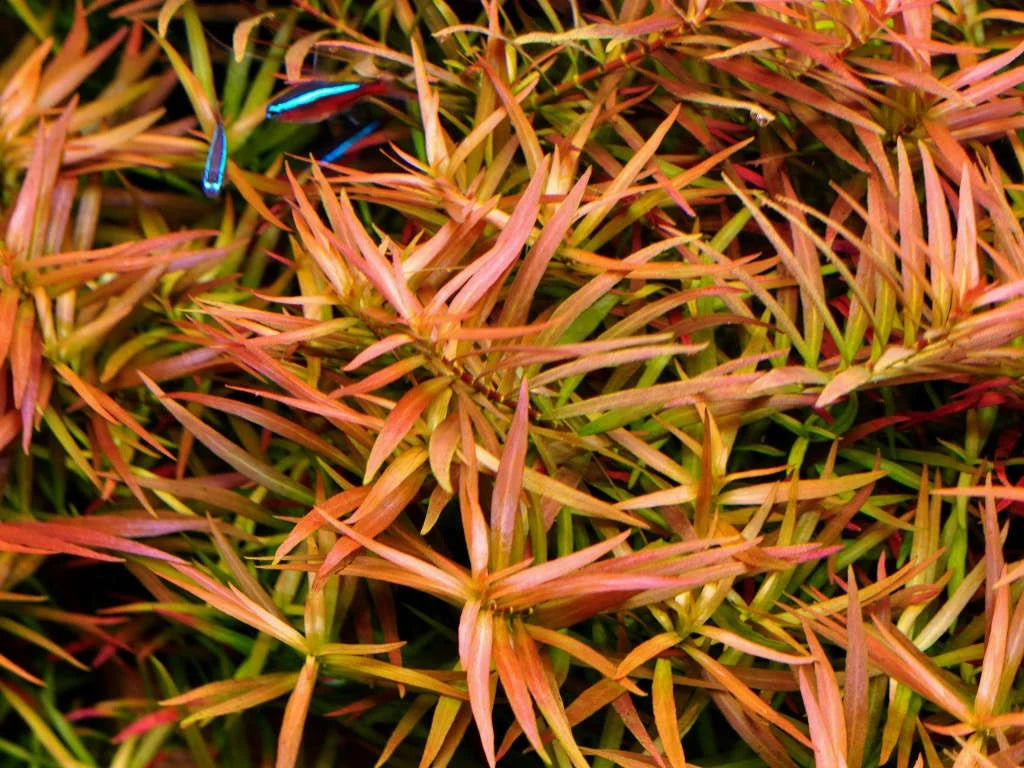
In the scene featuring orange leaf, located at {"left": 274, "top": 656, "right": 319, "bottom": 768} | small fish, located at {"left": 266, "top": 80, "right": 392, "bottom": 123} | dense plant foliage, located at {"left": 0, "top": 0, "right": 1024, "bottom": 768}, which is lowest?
orange leaf, located at {"left": 274, "top": 656, "right": 319, "bottom": 768}

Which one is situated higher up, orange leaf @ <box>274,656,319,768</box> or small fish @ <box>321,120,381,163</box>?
small fish @ <box>321,120,381,163</box>

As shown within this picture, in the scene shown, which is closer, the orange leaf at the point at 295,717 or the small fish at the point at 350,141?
the orange leaf at the point at 295,717

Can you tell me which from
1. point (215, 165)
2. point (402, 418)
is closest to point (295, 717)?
point (402, 418)

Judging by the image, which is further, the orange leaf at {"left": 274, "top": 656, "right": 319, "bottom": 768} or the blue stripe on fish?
the blue stripe on fish

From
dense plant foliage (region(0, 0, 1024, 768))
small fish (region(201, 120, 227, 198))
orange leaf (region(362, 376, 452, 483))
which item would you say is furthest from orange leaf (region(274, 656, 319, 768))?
small fish (region(201, 120, 227, 198))

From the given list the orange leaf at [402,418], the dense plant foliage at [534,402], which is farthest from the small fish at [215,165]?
the orange leaf at [402,418]

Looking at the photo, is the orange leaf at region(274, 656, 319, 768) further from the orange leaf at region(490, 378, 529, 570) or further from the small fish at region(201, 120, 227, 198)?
the small fish at region(201, 120, 227, 198)

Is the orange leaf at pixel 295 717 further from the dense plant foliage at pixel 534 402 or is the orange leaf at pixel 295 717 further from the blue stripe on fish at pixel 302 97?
the blue stripe on fish at pixel 302 97
